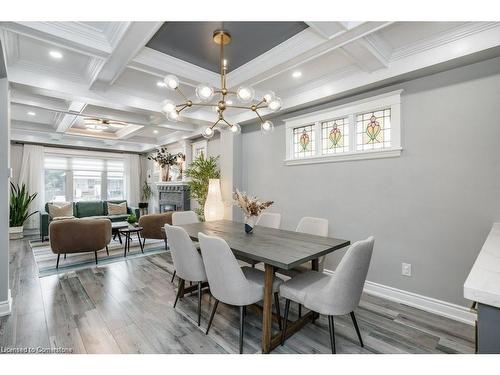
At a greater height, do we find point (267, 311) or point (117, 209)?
point (117, 209)

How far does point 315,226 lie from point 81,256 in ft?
13.7

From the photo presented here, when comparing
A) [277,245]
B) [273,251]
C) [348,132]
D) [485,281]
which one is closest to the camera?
[485,281]

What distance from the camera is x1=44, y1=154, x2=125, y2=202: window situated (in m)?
7.15

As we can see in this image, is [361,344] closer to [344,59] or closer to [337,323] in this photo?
[337,323]

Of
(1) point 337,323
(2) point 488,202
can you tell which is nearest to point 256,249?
(1) point 337,323

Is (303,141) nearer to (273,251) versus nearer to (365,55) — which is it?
(365,55)

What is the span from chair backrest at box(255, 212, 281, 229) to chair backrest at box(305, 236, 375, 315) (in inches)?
59.4

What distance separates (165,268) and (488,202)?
398 cm

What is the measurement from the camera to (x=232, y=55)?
2.72 metres

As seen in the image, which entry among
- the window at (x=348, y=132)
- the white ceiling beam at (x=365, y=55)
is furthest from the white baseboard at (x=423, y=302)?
the white ceiling beam at (x=365, y=55)

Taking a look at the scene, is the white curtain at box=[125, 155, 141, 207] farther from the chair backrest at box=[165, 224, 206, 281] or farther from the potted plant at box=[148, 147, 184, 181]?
the chair backrest at box=[165, 224, 206, 281]

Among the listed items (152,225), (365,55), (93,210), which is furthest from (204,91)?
(93,210)

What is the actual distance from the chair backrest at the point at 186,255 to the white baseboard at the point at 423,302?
2.07 meters

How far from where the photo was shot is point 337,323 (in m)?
2.30
